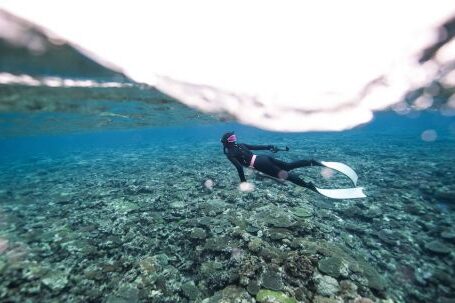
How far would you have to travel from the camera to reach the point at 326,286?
5.97 meters

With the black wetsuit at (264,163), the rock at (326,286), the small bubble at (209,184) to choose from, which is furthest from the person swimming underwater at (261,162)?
the rock at (326,286)

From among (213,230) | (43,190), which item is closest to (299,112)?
(213,230)

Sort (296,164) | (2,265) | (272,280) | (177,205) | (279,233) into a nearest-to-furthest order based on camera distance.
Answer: (272,280) → (2,265) → (279,233) → (296,164) → (177,205)

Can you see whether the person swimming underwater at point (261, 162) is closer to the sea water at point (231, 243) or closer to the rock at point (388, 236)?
the sea water at point (231, 243)

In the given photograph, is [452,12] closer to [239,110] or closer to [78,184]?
[239,110]

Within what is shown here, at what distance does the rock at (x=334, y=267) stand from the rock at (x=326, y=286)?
0.62 ft

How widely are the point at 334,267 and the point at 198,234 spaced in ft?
13.6

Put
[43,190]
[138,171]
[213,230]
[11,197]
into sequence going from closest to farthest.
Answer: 1. [213,230]
2. [11,197]
3. [43,190]
4. [138,171]

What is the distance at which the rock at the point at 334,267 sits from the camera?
20.8ft

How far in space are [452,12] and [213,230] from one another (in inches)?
445

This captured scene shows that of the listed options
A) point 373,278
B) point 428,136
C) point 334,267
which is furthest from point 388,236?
point 428,136

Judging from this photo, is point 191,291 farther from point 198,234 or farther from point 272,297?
point 198,234

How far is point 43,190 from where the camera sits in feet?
51.9

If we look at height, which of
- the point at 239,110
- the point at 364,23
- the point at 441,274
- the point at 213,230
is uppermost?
the point at 364,23
